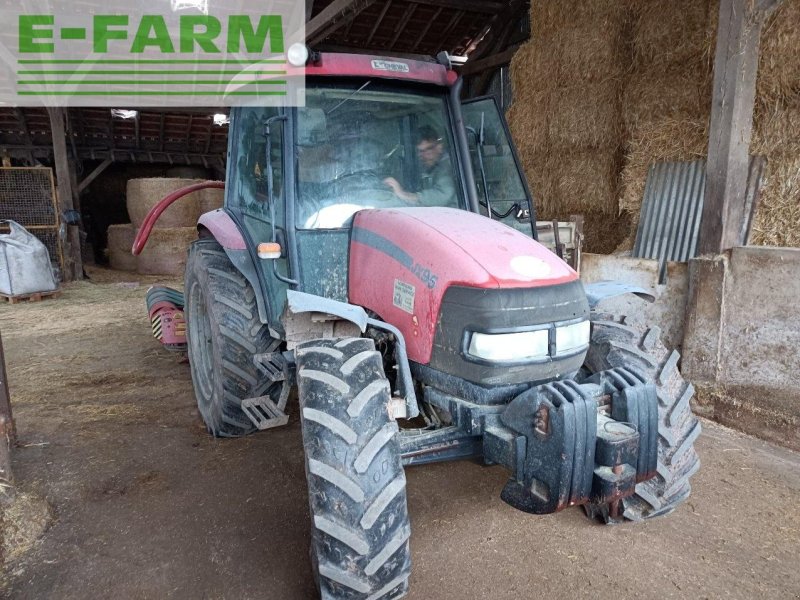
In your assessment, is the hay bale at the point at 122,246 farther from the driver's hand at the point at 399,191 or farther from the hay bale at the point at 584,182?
the driver's hand at the point at 399,191

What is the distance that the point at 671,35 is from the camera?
4637 mm

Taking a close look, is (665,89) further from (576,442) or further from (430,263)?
(576,442)

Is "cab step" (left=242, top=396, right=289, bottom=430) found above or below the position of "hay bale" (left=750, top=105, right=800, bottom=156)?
below

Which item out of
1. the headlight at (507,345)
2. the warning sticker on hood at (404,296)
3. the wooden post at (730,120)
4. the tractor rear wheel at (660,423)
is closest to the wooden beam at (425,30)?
the wooden post at (730,120)

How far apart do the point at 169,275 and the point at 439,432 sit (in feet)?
31.7

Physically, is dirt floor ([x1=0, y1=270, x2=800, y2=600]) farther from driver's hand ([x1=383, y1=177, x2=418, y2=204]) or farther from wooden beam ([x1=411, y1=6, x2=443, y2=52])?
wooden beam ([x1=411, y1=6, x2=443, y2=52])

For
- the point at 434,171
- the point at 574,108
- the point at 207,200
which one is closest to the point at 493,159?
the point at 434,171

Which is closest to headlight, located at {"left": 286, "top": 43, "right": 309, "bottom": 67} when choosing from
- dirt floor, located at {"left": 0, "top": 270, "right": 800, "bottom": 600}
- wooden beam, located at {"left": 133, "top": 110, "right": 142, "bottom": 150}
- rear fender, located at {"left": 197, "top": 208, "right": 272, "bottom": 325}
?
rear fender, located at {"left": 197, "top": 208, "right": 272, "bottom": 325}

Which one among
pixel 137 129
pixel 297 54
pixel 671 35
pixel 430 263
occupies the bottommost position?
pixel 430 263

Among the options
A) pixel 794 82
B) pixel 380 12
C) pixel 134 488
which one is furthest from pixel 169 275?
pixel 794 82

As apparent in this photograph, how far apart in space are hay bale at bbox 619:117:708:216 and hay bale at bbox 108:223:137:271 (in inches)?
359

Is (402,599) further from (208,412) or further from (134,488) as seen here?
(208,412)

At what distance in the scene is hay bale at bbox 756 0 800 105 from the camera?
3.78 m

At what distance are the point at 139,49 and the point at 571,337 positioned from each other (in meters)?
10.4
